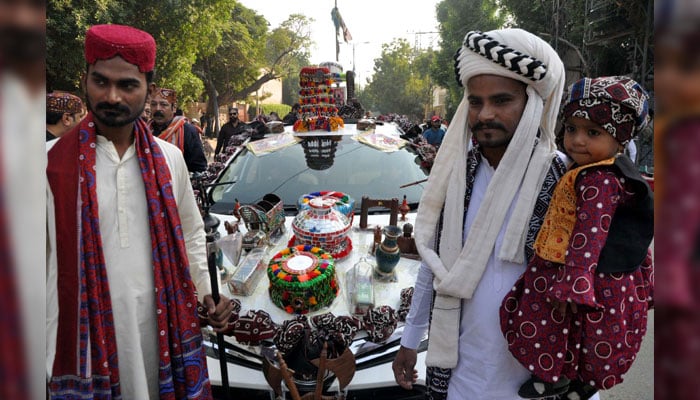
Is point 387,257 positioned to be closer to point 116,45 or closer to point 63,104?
point 116,45

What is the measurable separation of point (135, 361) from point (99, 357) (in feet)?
0.41

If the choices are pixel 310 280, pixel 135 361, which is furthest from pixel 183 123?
pixel 135 361

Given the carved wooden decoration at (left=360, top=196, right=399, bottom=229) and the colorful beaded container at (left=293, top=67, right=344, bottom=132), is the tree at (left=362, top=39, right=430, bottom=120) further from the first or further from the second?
the carved wooden decoration at (left=360, top=196, right=399, bottom=229)

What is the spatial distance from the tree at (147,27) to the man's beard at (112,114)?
23.1 ft

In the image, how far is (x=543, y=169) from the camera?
4.56 ft

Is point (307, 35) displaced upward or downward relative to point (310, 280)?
upward

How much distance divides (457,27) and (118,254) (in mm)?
24529

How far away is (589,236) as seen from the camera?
3.71 ft

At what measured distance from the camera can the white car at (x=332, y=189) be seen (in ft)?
5.93

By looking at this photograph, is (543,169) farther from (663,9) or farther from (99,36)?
(99,36)

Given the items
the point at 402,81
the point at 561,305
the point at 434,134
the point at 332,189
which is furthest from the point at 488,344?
the point at 402,81

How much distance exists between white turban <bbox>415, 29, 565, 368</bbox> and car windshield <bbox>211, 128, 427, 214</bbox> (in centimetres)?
167

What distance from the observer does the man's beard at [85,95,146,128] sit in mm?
1362

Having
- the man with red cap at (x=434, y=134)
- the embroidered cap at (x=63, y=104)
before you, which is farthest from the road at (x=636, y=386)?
the man with red cap at (x=434, y=134)
